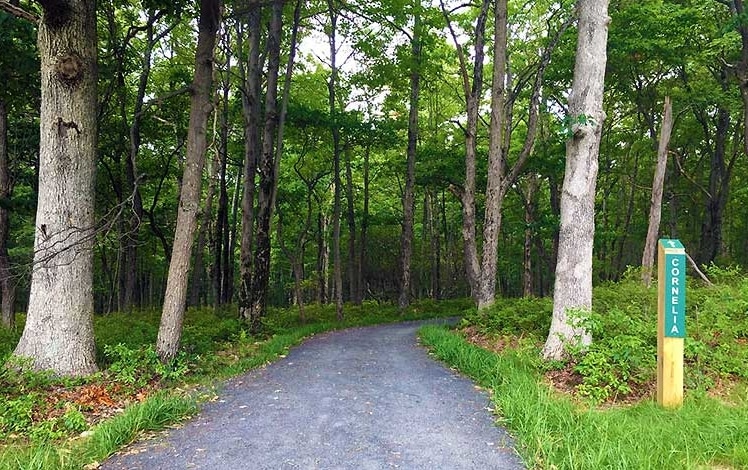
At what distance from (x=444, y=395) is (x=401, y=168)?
16485mm

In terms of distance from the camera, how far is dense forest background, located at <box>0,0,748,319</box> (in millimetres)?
11391

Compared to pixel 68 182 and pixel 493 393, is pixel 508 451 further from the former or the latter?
pixel 68 182

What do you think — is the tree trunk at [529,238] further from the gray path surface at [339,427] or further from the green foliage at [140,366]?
the green foliage at [140,366]

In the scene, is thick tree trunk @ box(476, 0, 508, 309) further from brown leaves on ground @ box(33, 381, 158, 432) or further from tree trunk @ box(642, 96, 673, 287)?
brown leaves on ground @ box(33, 381, 158, 432)

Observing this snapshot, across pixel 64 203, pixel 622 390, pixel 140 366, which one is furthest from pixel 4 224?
pixel 622 390

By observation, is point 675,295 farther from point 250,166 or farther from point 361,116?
point 361,116

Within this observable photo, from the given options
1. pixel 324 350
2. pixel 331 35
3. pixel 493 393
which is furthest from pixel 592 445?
pixel 331 35

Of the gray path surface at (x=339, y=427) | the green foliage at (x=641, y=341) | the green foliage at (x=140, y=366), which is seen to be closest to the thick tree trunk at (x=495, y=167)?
the green foliage at (x=641, y=341)

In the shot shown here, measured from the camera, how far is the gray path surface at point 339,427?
3.63m

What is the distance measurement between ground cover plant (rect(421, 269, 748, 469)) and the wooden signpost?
7.2 inches

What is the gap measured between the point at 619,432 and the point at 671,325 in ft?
5.27

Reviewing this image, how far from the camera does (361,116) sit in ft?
59.0

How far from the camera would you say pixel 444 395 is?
5.50 meters

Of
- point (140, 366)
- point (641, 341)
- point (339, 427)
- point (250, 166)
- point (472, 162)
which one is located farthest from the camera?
point (472, 162)
